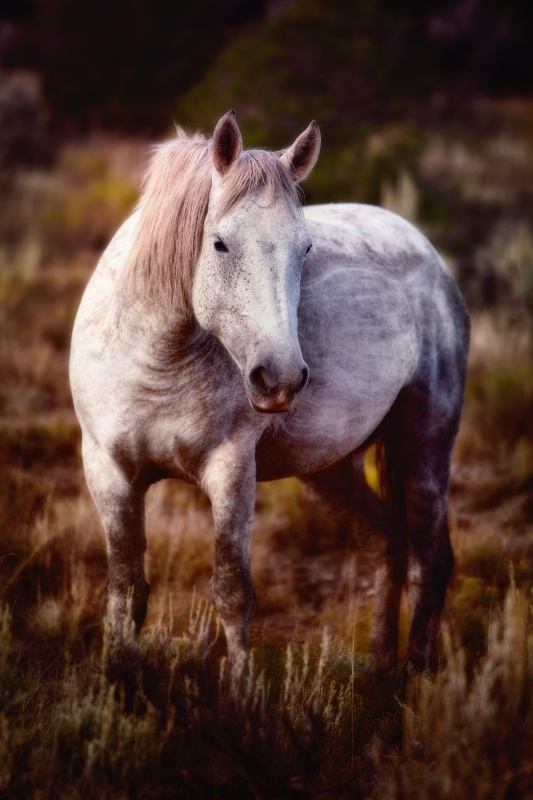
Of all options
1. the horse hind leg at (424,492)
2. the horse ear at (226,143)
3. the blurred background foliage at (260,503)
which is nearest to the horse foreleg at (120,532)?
the blurred background foliage at (260,503)

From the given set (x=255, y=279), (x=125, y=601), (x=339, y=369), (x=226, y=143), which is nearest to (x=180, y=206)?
(x=226, y=143)

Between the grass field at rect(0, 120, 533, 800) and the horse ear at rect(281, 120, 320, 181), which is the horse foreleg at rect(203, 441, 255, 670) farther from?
the horse ear at rect(281, 120, 320, 181)

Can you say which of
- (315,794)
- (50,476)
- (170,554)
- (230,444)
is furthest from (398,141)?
(315,794)

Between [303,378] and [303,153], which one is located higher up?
[303,153]

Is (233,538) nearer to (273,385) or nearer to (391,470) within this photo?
(273,385)

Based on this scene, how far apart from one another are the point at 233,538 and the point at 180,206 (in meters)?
1.03

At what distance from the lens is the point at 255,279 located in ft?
7.61

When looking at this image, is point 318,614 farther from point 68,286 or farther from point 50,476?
point 68,286

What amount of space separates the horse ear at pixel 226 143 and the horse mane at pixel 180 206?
0.03 m

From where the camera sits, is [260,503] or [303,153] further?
[260,503]

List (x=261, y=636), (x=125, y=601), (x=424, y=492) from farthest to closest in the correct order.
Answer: (x=424, y=492)
(x=261, y=636)
(x=125, y=601)

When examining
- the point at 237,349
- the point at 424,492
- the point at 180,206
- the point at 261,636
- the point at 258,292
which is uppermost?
the point at 180,206

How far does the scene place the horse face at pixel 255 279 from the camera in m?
2.24

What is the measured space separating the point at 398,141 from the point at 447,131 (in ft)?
24.3
